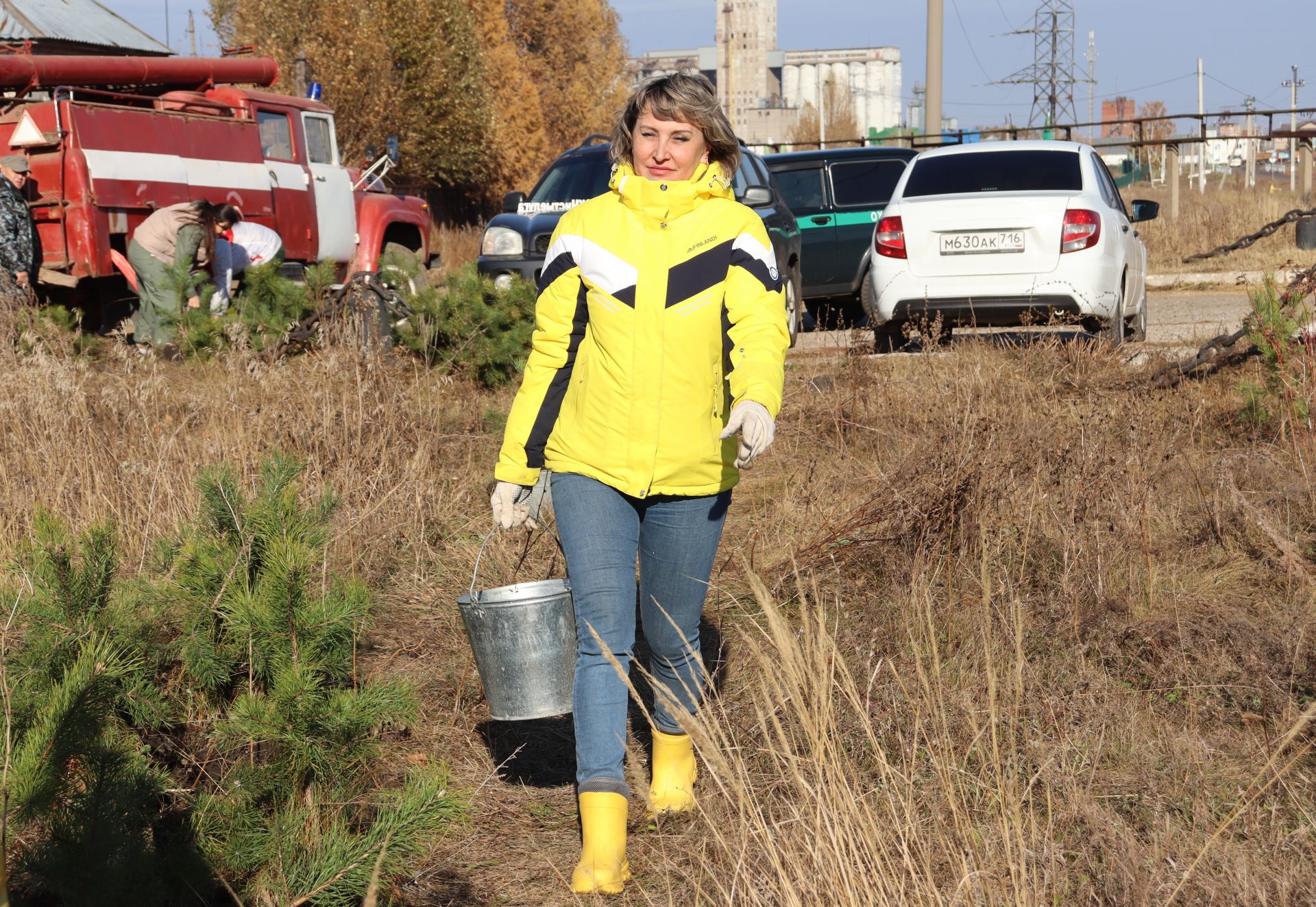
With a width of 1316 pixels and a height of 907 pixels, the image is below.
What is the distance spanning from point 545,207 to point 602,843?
9188mm

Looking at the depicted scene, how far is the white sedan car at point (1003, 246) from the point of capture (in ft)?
28.3

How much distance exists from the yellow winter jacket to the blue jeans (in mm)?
71

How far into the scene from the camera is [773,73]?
130375 millimetres

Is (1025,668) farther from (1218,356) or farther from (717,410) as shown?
(1218,356)

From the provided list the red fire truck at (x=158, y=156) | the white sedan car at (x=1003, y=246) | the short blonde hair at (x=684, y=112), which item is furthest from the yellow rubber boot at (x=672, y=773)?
the red fire truck at (x=158, y=156)

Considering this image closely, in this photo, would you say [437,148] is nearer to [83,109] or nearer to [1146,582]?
[83,109]

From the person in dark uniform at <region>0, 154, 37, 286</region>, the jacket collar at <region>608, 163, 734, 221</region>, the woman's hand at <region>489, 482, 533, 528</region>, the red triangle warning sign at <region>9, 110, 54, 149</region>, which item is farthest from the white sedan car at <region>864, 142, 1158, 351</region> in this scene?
the red triangle warning sign at <region>9, 110, 54, 149</region>

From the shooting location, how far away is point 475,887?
126 inches

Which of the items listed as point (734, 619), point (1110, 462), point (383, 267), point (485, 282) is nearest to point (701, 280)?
point (734, 619)

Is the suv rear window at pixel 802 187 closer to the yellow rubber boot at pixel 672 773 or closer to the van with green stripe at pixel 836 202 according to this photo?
the van with green stripe at pixel 836 202

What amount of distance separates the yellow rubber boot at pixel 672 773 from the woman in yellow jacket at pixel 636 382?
34cm

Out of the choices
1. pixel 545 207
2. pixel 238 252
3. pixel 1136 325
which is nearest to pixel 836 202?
pixel 545 207

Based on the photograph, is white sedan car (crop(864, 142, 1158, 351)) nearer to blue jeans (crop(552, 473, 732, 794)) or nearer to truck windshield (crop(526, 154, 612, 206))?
truck windshield (crop(526, 154, 612, 206))

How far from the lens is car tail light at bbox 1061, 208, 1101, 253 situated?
8602 mm
